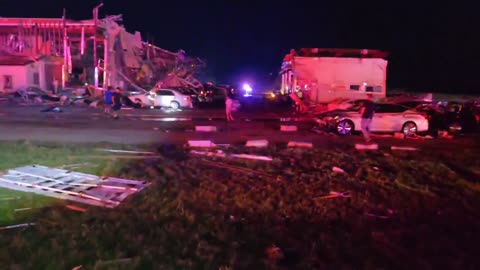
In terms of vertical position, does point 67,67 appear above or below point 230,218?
above

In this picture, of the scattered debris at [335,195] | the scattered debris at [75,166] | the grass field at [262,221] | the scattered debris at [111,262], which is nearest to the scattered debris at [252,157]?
the grass field at [262,221]

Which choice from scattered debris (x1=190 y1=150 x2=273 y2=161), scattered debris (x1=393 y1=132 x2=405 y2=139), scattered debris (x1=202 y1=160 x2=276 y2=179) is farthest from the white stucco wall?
scattered debris (x1=202 y1=160 x2=276 y2=179)

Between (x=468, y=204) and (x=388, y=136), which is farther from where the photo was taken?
(x=388, y=136)

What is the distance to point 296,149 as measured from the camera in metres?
15.1

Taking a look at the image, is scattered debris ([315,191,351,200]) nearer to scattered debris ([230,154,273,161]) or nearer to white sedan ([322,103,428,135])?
scattered debris ([230,154,273,161])

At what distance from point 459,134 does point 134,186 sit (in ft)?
54.0

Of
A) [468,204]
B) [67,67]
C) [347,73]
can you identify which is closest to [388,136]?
[468,204]

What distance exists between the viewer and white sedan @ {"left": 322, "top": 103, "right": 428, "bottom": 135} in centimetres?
2114

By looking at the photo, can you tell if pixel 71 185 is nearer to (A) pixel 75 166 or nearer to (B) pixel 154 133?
(A) pixel 75 166

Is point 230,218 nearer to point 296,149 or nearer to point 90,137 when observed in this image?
point 296,149

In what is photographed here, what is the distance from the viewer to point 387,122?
69.4 ft

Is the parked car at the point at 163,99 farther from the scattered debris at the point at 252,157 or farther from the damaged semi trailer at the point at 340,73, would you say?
the scattered debris at the point at 252,157

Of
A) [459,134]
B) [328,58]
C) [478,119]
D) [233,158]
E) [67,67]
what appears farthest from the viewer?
[67,67]

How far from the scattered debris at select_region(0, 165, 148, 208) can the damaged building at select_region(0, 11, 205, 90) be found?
33577 mm
